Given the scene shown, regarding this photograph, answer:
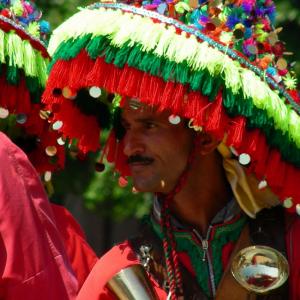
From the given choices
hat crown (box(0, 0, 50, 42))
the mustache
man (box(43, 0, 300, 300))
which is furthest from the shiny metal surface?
hat crown (box(0, 0, 50, 42))

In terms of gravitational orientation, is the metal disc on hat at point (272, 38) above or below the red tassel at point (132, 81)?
above

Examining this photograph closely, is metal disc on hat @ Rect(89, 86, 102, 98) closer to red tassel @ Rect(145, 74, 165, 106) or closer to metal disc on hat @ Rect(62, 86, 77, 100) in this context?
metal disc on hat @ Rect(62, 86, 77, 100)

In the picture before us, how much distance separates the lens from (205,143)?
4055 mm

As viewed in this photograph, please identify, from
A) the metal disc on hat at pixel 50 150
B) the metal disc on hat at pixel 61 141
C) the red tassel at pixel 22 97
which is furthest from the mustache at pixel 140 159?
the metal disc on hat at pixel 50 150

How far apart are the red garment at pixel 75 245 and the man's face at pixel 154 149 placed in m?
0.75

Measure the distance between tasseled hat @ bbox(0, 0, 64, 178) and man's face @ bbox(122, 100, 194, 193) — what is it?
56cm

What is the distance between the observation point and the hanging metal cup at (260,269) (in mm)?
3930

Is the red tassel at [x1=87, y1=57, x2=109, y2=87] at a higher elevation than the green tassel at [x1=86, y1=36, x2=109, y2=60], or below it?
below

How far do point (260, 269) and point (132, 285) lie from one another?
0.46 m

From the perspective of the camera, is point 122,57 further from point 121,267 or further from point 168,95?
point 121,267

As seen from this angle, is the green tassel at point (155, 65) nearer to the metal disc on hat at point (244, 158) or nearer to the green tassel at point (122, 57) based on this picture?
the green tassel at point (122, 57)

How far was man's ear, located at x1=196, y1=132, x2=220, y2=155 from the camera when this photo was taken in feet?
13.3

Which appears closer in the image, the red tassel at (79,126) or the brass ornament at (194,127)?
the brass ornament at (194,127)

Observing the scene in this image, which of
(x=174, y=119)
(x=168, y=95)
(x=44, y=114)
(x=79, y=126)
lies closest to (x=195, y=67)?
(x=168, y=95)
